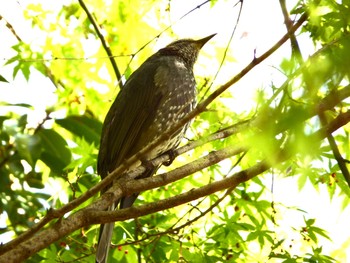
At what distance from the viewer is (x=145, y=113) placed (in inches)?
146

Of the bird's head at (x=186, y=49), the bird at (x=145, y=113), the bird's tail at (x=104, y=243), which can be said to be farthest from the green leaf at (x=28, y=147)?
the bird's head at (x=186, y=49)

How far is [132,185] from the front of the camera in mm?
2738

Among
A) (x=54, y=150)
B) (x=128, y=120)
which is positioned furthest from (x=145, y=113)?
(x=54, y=150)

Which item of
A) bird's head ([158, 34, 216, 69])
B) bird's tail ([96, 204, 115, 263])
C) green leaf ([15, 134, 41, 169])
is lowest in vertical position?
bird's tail ([96, 204, 115, 263])

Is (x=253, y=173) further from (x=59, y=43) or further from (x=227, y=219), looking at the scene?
(x=59, y=43)

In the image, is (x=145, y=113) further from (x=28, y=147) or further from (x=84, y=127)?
(x=28, y=147)

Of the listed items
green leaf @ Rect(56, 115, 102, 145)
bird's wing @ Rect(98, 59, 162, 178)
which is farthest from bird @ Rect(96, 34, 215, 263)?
green leaf @ Rect(56, 115, 102, 145)

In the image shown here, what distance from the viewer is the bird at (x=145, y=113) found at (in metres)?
3.55

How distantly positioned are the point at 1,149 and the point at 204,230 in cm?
119

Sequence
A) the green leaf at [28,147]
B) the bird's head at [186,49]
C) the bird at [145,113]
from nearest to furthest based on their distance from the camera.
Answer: the green leaf at [28,147]
the bird at [145,113]
the bird's head at [186,49]

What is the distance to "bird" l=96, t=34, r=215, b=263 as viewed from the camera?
3.55 metres

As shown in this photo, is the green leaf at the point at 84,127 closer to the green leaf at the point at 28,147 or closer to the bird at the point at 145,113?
the bird at the point at 145,113

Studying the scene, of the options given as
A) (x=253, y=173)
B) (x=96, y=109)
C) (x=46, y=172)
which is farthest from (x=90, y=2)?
(x=253, y=173)

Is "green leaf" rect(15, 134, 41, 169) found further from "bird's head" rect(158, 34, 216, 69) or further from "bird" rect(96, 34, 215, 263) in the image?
"bird's head" rect(158, 34, 216, 69)
